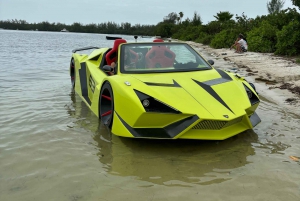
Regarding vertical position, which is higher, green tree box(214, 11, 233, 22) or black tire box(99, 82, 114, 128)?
green tree box(214, 11, 233, 22)

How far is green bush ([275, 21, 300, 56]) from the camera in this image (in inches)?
532

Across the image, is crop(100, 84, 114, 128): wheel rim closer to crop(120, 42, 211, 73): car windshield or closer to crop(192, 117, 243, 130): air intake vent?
crop(120, 42, 211, 73): car windshield

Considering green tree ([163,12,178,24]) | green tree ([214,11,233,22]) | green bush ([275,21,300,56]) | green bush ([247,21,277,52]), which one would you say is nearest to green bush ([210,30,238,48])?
green bush ([247,21,277,52])

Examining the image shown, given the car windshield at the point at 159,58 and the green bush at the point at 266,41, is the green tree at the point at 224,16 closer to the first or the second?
the green bush at the point at 266,41

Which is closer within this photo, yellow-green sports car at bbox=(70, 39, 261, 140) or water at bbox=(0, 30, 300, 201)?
water at bbox=(0, 30, 300, 201)

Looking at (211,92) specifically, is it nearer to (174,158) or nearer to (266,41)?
(174,158)

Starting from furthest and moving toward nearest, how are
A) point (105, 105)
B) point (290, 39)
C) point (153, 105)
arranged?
point (290, 39)
point (105, 105)
point (153, 105)

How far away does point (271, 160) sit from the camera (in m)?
3.41

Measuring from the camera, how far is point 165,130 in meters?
3.55

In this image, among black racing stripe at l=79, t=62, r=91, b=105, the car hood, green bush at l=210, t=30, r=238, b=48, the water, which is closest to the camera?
the water

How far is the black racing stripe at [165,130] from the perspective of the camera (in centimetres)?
344

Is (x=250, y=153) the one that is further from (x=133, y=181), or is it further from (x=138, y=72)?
(x=138, y=72)

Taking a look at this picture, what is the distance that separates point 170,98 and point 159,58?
4.82ft

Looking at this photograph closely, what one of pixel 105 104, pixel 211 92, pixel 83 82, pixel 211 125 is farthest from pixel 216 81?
pixel 83 82
